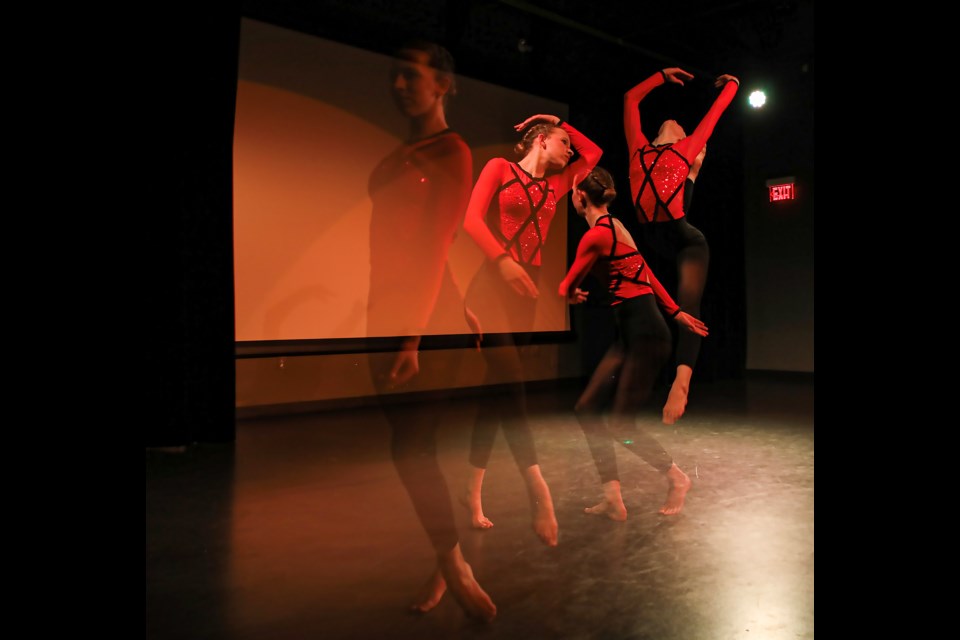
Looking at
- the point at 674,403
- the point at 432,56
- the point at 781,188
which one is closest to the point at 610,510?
the point at 674,403

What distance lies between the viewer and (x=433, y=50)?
96.8 inches

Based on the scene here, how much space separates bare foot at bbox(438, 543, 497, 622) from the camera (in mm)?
1949

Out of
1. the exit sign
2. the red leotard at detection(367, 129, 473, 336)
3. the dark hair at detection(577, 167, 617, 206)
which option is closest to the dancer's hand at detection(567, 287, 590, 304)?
the dark hair at detection(577, 167, 617, 206)

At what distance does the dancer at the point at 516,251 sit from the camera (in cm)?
Result: 235

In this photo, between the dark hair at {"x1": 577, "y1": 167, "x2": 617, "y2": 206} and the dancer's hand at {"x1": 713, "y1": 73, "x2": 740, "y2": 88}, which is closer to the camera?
the dark hair at {"x1": 577, "y1": 167, "x2": 617, "y2": 206}

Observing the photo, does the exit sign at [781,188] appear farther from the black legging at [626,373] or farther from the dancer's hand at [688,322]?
the black legging at [626,373]

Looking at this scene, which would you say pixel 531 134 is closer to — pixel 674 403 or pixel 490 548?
pixel 674 403

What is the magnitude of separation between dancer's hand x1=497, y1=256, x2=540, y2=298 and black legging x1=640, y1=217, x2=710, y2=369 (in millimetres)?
543

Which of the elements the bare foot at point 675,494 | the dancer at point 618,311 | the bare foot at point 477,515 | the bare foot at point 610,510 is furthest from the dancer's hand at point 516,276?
the bare foot at point 675,494

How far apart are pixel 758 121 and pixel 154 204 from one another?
6664 millimetres

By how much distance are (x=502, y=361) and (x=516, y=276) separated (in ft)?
1.28

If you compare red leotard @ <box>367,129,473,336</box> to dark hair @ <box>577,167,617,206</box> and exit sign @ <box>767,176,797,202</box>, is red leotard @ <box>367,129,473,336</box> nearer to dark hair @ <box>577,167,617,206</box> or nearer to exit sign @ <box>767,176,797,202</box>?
dark hair @ <box>577,167,617,206</box>

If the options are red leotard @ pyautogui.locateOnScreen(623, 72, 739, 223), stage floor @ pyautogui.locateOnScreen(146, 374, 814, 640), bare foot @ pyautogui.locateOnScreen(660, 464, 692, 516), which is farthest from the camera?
bare foot @ pyautogui.locateOnScreen(660, 464, 692, 516)

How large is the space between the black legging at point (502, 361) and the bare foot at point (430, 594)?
49cm
